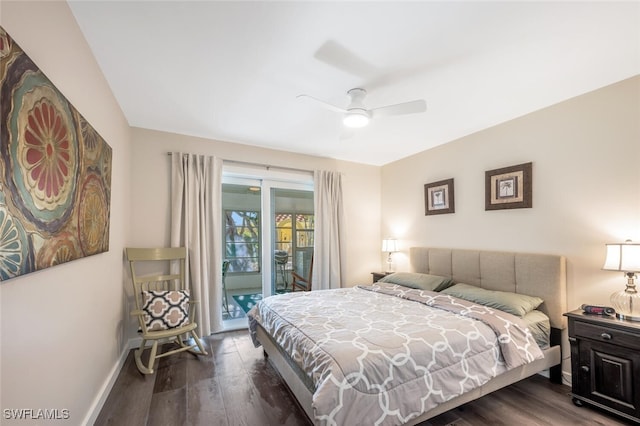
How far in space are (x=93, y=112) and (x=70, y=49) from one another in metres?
0.48

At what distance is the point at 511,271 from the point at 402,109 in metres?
2.07

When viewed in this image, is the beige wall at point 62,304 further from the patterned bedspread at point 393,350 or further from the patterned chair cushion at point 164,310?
the patterned bedspread at point 393,350

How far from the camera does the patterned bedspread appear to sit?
5.20 feet

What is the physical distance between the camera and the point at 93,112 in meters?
1.99

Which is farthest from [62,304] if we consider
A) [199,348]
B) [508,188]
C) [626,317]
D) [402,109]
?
[508,188]

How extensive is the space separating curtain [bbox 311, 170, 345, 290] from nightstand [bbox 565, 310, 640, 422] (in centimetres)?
280

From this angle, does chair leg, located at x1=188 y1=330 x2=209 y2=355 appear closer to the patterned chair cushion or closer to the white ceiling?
the patterned chair cushion

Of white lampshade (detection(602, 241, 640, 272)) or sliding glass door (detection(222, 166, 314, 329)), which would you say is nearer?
white lampshade (detection(602, 241, 640, 272))

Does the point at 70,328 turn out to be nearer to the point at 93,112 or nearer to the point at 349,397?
the point at 93,112

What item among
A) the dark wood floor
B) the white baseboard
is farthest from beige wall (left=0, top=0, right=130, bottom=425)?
the dark wood floor

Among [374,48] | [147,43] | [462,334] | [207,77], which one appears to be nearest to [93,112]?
[147,43]

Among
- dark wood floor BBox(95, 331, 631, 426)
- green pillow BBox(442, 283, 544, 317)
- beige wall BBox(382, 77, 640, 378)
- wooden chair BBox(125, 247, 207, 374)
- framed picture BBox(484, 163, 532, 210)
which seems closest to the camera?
dark wood floor BBox(95, 331, 631, 426)

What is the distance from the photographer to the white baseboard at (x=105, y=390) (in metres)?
1.90

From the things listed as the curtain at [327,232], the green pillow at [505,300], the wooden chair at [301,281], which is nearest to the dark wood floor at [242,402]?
the green pillow at [505,300]
